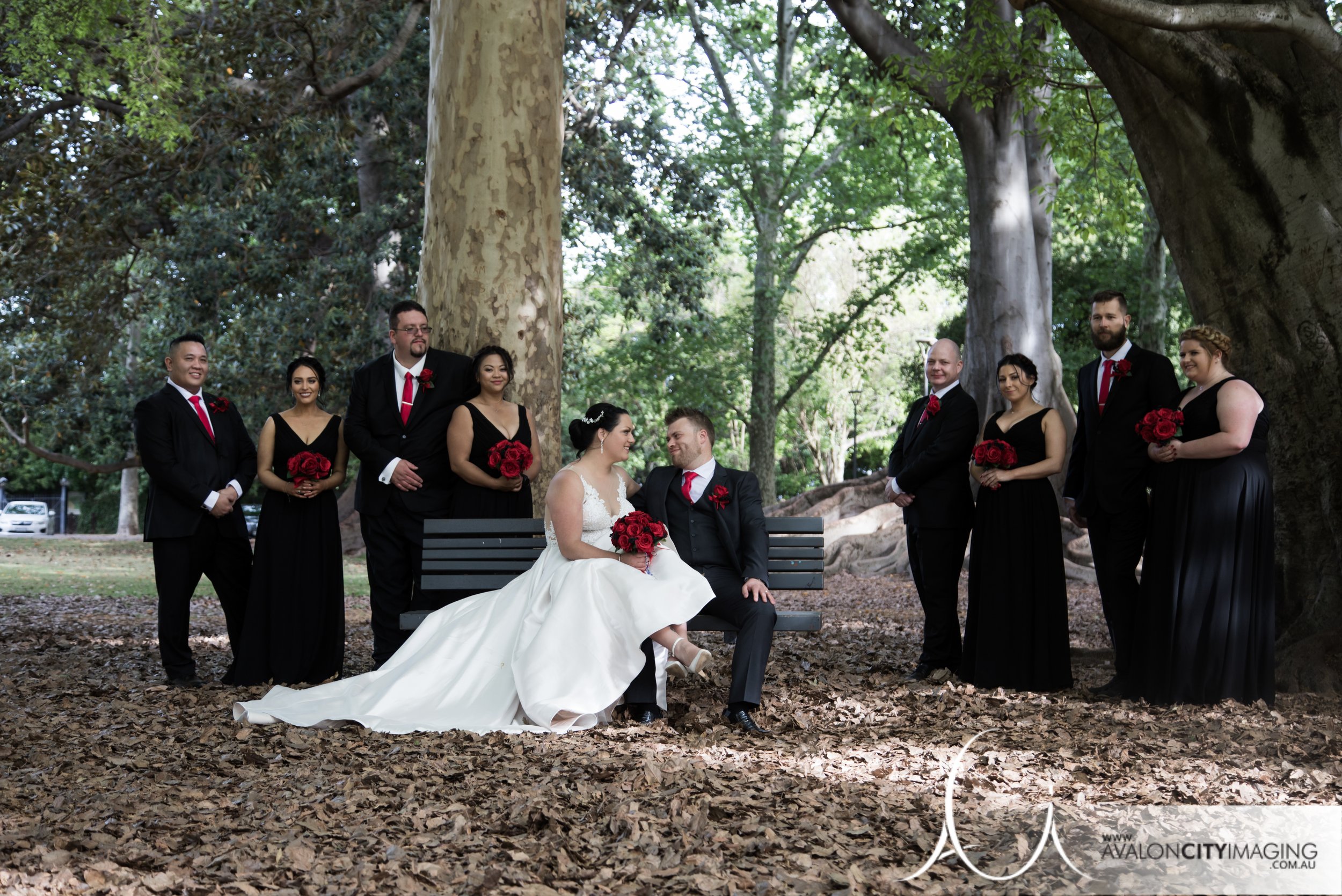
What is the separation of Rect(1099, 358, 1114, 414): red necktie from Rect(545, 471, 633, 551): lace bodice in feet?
9.25

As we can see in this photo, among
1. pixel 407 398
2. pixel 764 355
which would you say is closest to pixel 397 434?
pixel 407 398

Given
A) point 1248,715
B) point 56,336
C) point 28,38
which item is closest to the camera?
point 1248,715

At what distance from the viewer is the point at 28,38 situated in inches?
460

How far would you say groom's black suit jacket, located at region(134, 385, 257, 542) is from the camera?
22.5ft

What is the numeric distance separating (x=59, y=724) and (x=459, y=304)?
3395 mm

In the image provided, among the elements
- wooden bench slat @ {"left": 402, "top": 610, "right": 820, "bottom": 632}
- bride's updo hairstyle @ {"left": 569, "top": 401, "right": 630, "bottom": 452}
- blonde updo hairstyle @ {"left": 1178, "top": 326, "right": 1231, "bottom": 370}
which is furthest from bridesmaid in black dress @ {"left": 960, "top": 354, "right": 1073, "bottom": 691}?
bride's updo hairstyle @ {"left": 569, "top": 401, "right": 630, "bottom": 452}

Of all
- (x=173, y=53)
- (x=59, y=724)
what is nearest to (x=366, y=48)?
(x=173, y=53)

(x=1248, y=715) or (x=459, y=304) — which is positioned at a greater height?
(x=459, y=304)

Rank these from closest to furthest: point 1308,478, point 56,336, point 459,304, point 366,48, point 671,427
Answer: point 671,427 < point 1308,478 < point 459,304 < point 366,48 < point 56,336

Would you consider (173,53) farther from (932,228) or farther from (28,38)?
(932,228)

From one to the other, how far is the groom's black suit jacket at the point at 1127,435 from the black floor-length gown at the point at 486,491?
332 cm

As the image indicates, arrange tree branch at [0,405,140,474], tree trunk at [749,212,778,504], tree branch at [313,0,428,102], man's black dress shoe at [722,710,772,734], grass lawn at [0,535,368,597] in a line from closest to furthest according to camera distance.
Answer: man's black dress shoe at [722,710,772,734]
tree branch at [313,0,428,102]
grass lawn at [0,535,368,597]
tree branch at [0,405,140,474]
tree trunk at [749,212,778,504]

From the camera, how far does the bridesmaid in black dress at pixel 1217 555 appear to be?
599cm

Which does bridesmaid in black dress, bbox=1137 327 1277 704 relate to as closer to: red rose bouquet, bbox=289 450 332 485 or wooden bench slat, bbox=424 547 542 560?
wooden bench slat, bbox=424 547 542 560
